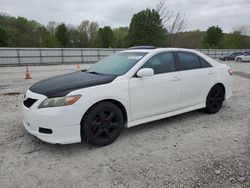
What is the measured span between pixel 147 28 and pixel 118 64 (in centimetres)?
3195

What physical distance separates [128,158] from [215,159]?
121 centimetres

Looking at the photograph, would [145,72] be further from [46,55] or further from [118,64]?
[46,55]

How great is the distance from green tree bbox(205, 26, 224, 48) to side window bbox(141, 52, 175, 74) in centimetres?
4762

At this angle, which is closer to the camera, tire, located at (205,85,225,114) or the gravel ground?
the gravel ground

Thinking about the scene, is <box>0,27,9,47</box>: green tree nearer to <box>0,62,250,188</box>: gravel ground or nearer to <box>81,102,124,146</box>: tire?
<box>0,62,250,188</box>: gravel ground

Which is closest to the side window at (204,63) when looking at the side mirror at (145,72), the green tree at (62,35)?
the side mirror at (145,72)

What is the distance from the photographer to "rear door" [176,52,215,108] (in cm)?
445

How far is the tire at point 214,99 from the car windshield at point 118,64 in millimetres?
1967

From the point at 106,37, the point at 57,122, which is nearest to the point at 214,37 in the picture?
the point at 106,37

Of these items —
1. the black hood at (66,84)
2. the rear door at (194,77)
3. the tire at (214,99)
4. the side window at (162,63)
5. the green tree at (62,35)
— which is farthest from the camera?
Result: the green tree at (62,35)

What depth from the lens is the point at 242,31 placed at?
60281 millimetres

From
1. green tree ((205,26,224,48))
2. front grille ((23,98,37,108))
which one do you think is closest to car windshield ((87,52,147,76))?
front grille ((23,98,37,108))

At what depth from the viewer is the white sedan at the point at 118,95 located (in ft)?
10.4

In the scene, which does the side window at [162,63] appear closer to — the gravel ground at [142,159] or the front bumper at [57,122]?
the gravel ground at [142,159]
